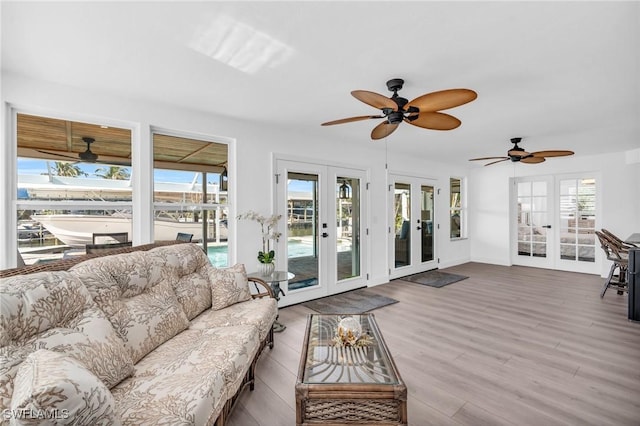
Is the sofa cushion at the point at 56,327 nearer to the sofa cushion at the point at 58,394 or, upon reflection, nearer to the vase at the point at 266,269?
the sofa cushion at the point at 58,394

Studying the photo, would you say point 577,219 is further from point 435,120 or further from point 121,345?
point 121,345

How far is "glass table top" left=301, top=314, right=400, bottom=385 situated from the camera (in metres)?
1.54

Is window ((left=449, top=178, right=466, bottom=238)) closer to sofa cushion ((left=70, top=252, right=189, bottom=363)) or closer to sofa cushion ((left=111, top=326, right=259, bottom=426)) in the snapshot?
sofa cushion ((left=111, top=326, right=259, bottom=426))

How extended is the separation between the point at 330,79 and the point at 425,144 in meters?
2.88

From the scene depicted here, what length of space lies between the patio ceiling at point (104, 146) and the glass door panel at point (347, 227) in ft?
6.23

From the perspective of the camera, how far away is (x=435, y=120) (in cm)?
243

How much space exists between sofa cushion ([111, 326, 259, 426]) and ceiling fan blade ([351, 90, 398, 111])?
1.76m

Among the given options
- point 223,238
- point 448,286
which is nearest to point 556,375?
point 448,286

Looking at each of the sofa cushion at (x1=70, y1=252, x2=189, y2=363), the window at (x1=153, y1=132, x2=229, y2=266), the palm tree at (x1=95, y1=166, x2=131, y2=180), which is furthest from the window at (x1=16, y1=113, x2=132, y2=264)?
the sofa cushion at (x1=70, y1=252, x2=189, y2=363)

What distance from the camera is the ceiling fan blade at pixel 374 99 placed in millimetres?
1961

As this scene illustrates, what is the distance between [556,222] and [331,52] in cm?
653

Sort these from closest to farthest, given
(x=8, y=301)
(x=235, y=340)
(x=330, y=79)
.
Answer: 1. (x=8, y=301)
2. (x=235, y=340)
3. (x=330, y=79)

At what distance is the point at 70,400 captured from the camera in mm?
959

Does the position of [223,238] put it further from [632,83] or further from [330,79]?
[632,83]
